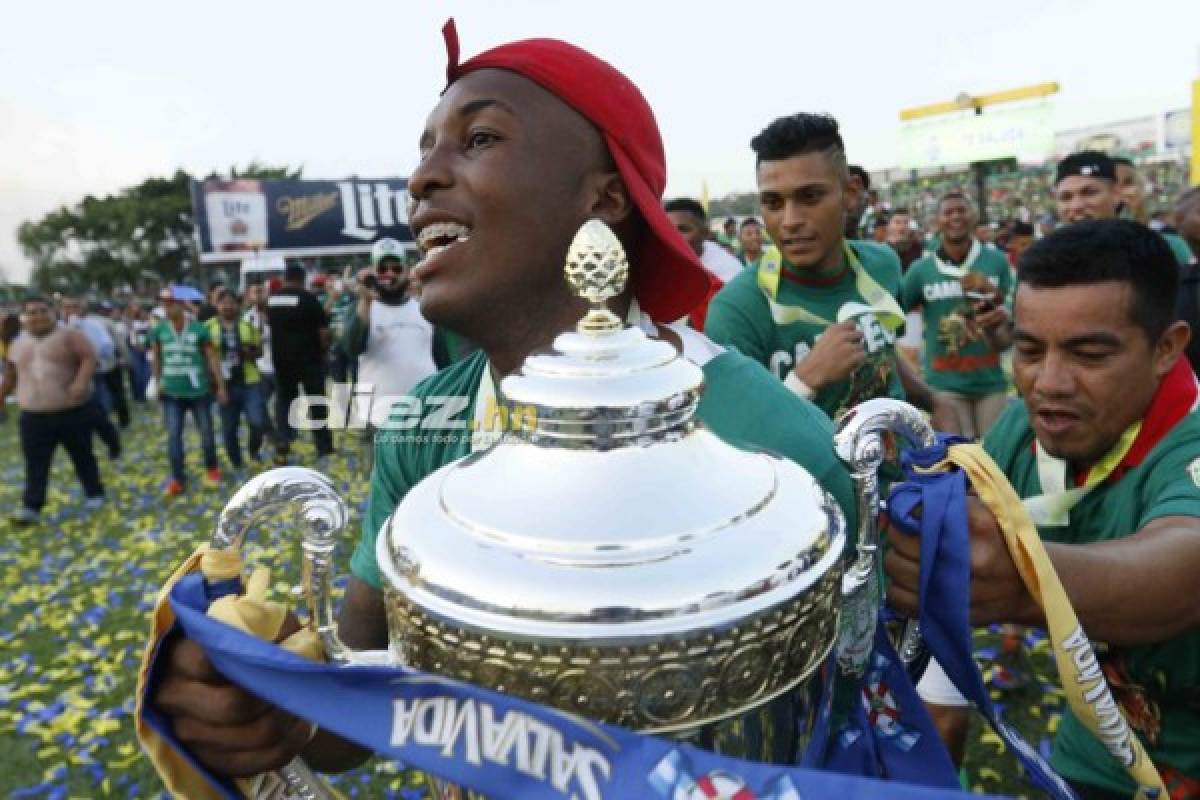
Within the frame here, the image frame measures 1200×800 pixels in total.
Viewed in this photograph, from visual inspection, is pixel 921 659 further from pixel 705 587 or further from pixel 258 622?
pixel 258 622

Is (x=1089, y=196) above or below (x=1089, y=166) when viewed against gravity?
below

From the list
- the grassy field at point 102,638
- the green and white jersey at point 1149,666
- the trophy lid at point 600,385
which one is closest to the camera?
the trophy lid at point 600,385

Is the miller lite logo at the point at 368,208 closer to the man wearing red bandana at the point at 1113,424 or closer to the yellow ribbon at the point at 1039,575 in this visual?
the man wearing red bandana at the point at 1113,424

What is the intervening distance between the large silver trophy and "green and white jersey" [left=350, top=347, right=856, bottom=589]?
15 cm

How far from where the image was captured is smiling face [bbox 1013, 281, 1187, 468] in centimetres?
180

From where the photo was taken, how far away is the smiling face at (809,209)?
10.5ft

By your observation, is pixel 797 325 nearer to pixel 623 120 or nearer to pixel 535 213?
pixel 623 120

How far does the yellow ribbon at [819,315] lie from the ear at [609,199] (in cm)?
183

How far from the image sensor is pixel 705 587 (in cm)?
67

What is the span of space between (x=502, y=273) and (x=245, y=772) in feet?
2.39

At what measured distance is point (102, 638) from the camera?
18.0ft

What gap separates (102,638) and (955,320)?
240 inches

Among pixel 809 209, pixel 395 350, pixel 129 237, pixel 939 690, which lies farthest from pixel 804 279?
pixel 129 237

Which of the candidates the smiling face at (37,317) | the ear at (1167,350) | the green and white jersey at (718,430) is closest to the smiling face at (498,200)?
the green and white jersey at (718,430)
